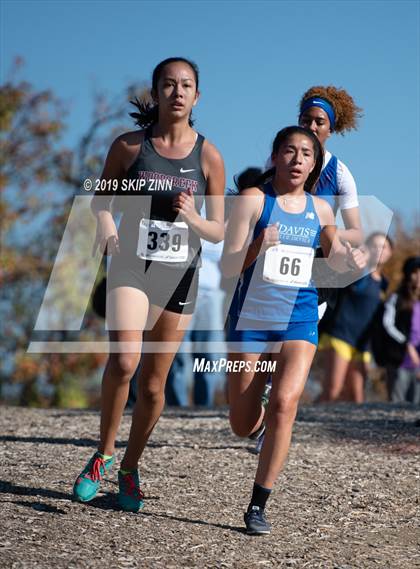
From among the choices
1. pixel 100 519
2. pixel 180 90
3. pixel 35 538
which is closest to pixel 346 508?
pixel 100 519

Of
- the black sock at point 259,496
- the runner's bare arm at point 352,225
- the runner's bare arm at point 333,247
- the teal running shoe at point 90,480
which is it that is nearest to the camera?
the black sock at point 259,496

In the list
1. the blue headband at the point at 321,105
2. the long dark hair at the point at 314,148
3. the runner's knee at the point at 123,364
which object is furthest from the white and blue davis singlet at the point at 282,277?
the blue headband at the point at 321,105

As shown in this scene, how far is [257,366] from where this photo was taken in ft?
15.8

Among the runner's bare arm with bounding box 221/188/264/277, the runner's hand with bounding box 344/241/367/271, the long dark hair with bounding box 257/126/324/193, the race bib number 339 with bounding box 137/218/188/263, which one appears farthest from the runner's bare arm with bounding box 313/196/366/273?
the race bib number 339 with bounding box 137/218/188/263

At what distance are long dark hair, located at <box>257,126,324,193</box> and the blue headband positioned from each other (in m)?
0.86

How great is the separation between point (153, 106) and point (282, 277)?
3.63 feet

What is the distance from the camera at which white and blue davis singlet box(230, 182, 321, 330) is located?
4.74 meters

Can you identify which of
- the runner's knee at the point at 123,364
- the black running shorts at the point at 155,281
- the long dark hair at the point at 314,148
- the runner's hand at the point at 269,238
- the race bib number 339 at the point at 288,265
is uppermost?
the long dark hair at the point at 314,148

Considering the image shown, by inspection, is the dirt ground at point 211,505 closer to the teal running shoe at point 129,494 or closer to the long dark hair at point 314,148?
the teal running shoe at point 129,494

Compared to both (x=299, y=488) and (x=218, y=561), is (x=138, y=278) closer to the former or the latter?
(x=218, y=561)

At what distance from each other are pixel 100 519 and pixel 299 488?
1.46 meters

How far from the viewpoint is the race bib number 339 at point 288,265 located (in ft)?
15.5

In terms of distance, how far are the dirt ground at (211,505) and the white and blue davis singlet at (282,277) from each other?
3.30 ft

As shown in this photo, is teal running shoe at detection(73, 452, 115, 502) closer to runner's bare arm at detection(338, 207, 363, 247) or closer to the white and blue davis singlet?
the white and blue davis singlet
